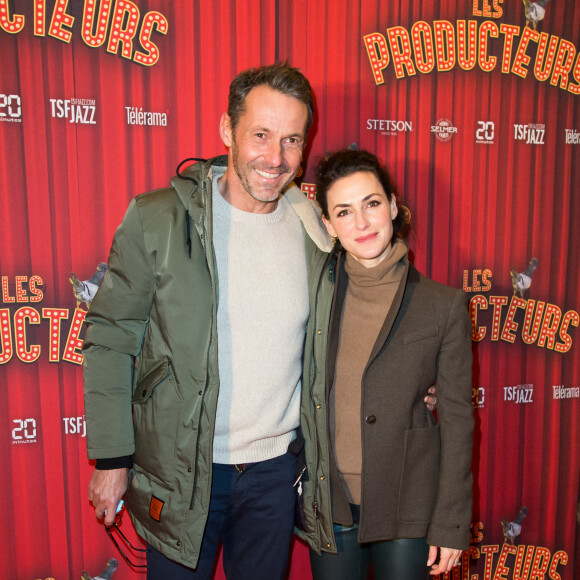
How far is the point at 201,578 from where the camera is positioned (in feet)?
5.74

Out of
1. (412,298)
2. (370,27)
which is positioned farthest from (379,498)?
(370,27)

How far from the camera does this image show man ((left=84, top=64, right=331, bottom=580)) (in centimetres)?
165

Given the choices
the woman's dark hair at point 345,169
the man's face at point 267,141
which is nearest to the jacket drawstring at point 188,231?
the man's face at point 267,141

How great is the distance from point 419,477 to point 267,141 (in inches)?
46.6

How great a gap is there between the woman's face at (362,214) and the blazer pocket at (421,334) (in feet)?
0.90

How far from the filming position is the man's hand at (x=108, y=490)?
1.68 m

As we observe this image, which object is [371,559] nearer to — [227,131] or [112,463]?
[112,463]

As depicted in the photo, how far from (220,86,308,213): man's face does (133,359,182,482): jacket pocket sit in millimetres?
653

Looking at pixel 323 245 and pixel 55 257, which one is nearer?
pixel 323 245

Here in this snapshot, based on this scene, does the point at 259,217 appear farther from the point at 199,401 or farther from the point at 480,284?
the point at 480,284

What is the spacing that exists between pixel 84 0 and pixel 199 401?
1.61 m

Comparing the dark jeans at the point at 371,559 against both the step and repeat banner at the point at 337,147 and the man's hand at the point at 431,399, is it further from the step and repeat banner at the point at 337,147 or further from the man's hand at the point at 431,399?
the step and repeat banner at the point at 337,147

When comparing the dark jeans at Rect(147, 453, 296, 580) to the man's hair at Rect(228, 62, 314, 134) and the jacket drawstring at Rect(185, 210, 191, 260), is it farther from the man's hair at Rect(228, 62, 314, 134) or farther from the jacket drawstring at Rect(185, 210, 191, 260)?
the man's hair at Rect(228, 62, 314, 134)

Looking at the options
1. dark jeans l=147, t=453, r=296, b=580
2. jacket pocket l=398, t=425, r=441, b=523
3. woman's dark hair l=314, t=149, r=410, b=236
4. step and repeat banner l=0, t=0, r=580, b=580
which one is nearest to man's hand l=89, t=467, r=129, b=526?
dark jeans l=147, t=453, r=296, b=580
